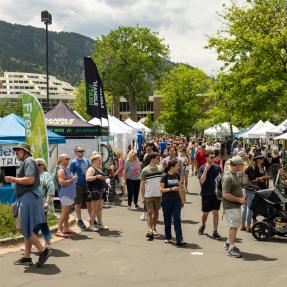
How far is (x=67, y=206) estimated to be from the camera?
955cm

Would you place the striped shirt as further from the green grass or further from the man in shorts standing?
the green grass

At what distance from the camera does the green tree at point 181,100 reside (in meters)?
65.4

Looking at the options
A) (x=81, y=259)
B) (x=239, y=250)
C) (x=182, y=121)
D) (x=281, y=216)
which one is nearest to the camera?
(x=81, y=259)

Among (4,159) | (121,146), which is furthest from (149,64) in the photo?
(4,159)

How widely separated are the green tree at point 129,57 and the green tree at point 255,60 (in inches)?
1436

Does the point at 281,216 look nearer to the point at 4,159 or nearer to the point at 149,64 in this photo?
the point at 4,159

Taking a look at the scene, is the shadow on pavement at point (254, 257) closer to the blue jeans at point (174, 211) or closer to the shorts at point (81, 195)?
the blue jeans at point (174, 211)

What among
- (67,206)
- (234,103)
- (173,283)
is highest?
(234,103)

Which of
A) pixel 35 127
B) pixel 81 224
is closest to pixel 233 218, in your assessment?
pixel 81 224

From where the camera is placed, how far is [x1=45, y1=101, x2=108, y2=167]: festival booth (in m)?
17.2

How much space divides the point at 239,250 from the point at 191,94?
200 feet

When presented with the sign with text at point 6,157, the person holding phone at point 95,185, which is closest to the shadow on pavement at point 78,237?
the person holding phone at point 95,185

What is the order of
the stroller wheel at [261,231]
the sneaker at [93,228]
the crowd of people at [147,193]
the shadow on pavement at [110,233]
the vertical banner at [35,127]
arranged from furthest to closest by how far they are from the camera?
the vertical banner at [35,127] < the sneaker at [93,228] < the shadow on pavement at [110,233] < the stroller wheel at [261,231] < the crowd of people at [147,193]

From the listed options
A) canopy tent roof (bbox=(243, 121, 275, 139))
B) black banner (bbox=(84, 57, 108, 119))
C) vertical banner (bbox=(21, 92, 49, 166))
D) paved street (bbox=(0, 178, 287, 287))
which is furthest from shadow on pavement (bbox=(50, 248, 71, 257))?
→ canopy tent roof (bbox=(243, 121, 275, 139))
